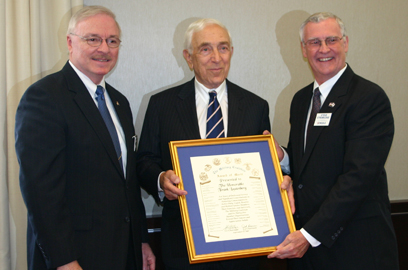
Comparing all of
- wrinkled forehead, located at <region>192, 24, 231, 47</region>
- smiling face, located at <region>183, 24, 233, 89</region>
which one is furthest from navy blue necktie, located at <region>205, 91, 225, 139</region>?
wrinkled forehead, located at <region>192, 24, 231, 47</region>

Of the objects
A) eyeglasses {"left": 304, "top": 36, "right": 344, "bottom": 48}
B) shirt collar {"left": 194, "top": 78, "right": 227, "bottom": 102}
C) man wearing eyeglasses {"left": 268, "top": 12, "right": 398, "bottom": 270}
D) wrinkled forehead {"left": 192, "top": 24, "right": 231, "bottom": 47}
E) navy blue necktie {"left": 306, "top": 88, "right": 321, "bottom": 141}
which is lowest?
man wearing eyeglasses {"left": 268, "top": 12, "right": 398, "bottom": 270}

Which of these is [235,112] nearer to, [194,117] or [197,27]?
[194,117]

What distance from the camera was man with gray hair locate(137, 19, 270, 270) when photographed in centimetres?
239

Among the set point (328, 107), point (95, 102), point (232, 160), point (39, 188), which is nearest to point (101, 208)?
point (39, 188)

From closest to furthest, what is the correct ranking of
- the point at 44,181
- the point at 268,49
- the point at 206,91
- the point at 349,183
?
1. the point at 44,181
2. the point at 349,183
3. the point at 206,91
4. the point at 268,49

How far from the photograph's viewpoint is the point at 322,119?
2230 mm

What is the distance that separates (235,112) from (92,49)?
101cm

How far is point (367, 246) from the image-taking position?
2.11m

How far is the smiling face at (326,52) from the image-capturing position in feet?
7.85

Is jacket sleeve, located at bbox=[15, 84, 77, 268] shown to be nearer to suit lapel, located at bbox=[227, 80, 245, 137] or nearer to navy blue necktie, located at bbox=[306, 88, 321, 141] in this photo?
suit lapel, located at bbox=[227, 80, 245, 137]

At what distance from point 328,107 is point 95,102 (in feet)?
4.73

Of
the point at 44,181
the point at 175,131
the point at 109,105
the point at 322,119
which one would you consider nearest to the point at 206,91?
the point at 175,131

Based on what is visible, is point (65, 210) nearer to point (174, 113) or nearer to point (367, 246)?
point (174, 113)

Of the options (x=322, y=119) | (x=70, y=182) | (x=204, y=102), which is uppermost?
(x=204, y=102)
